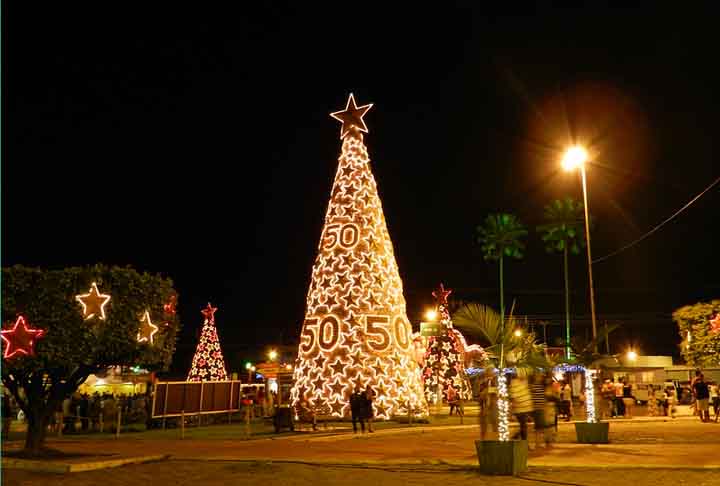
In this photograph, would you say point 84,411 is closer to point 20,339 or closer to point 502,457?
point 20,339

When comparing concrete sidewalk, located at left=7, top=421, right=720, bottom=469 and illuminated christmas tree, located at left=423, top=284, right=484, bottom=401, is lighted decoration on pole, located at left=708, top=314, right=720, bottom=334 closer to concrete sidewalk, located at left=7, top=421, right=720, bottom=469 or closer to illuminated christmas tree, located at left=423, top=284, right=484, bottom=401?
concrete sidewalk, located at left=7, top=421, right=720, bottom=469

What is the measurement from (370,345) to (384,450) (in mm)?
8383

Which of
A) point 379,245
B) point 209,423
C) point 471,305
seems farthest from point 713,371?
point 471,305

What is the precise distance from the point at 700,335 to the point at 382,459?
70.4 feet

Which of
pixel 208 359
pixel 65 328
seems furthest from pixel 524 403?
pixel 208 359

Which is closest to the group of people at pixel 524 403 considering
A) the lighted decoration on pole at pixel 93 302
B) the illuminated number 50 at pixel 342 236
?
the lighted decoration on pole at pixel 93 302

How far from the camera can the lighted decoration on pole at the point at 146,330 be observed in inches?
680

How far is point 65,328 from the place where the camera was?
16031 mm

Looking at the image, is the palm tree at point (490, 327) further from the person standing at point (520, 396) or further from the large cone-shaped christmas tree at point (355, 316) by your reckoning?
the large cone-shaped christmas tree at point (355, 316)

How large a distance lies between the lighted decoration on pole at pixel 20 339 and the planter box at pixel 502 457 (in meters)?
9.65

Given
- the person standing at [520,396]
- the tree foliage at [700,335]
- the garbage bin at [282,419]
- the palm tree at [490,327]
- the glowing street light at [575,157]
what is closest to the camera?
the palm tree at [490,327]

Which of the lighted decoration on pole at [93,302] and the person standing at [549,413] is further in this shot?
the lighted decoration on pole at [93,302]

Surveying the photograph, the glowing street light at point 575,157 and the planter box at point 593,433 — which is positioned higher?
Answer: the glowing street light at point 575,157

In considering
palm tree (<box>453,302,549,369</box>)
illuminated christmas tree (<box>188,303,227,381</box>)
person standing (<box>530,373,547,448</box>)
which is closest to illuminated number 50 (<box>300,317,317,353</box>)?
person standing (<box>530,373,547,448</box>)
